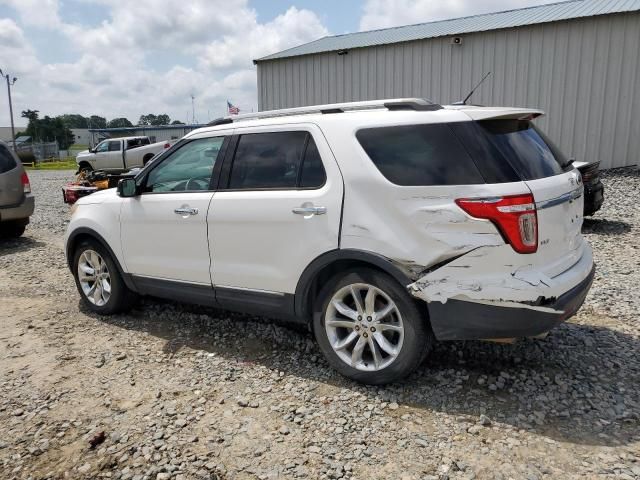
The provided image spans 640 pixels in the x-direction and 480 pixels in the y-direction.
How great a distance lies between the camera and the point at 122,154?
25.0 meters

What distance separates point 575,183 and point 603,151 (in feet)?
35.1

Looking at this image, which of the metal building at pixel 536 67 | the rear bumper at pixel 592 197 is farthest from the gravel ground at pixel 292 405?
the metal building at pixel 536 67

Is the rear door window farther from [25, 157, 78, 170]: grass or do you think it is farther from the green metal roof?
[25, 157, 78, 170]: grass

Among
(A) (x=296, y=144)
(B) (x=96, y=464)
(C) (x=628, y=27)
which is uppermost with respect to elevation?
(C) (x=628, y=27)

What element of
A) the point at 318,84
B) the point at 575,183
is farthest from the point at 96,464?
the point at 318,84

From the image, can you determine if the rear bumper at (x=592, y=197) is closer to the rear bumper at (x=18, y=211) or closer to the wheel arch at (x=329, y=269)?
the wheel arch at (x=329, y=269)

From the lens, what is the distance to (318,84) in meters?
16.2

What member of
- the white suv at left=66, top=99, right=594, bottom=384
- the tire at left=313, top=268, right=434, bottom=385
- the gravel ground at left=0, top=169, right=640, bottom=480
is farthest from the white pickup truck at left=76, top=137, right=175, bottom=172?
the tire at left=313, top=268, right=434, bottom=385

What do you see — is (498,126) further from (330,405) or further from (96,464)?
(96,464)

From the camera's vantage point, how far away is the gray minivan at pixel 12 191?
336 inches

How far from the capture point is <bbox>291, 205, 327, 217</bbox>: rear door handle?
11.1 ft

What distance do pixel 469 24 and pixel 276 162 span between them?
13016 millimetres

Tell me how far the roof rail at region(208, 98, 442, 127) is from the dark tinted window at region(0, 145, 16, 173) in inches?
237

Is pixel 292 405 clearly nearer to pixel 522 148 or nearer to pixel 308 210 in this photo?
pixel 308 210
